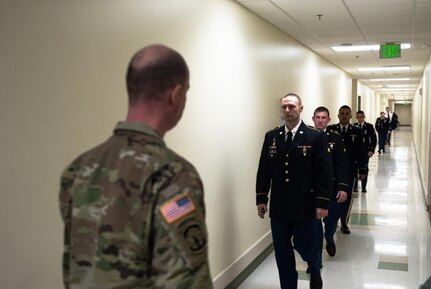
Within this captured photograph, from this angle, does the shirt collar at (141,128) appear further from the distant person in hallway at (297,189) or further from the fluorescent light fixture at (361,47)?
the fluorescent light fixture at (361,47)

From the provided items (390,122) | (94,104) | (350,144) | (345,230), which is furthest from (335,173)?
(390,122)

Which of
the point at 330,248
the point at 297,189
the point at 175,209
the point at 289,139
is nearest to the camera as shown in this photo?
the point at 175,209

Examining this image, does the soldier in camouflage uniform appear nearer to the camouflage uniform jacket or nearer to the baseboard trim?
the camouflage uniform jacket

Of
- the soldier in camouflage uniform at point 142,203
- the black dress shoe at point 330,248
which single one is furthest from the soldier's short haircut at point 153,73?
the black dress shoe at point 330,248

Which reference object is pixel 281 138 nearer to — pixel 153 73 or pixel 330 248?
pixel 330 248

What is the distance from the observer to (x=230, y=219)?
14.2 feet

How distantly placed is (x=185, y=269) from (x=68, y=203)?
1.28ft

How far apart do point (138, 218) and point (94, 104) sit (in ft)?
4.62

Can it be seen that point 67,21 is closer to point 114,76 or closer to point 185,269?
point 114,76

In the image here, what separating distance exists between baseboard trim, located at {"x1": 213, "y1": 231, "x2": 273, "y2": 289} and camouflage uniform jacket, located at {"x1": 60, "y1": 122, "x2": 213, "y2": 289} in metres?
2.80

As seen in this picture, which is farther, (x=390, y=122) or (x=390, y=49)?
(x=390, y=122)

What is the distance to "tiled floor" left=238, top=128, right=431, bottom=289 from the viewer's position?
446 centimetres

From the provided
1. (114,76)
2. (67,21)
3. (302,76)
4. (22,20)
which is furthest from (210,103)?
(302,76)

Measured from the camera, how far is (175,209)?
1.15 m
